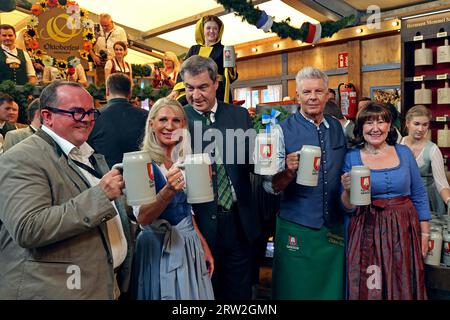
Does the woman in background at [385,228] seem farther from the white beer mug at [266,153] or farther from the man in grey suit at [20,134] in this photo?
the man in grey suit at [20,134]

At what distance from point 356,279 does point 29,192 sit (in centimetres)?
159

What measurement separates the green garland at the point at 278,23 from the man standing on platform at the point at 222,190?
2.29m

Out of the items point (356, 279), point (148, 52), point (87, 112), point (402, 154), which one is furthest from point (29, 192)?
point (148, 52)

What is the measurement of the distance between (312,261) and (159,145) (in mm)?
1009

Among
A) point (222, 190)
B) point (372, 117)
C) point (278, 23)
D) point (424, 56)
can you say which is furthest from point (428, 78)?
point (222, 190)

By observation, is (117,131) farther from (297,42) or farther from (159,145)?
(297,42)

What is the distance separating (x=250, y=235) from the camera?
202 centimetres

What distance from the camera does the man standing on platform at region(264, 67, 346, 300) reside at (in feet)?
6.76

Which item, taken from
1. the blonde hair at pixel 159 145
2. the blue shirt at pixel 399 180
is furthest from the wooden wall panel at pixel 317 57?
the blonde hair at pixel 159 145

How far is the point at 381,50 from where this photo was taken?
289 inches

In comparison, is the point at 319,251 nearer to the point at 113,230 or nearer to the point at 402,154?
the point at 402,154

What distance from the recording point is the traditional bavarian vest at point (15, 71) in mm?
4645

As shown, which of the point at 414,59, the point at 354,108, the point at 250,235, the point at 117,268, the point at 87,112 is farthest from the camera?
the point at 354,108
